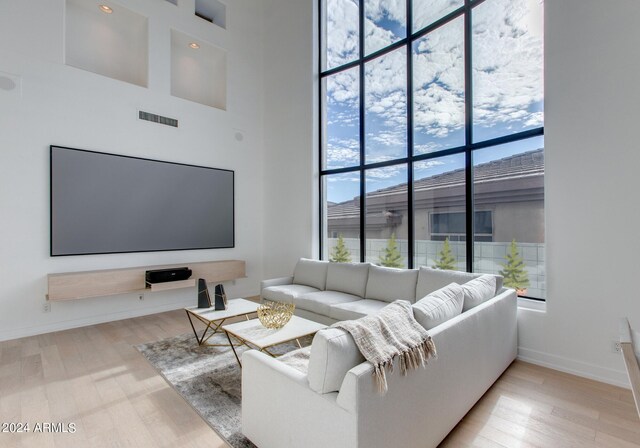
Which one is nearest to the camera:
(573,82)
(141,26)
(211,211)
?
(573,82)

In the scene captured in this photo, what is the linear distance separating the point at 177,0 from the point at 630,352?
6381mm

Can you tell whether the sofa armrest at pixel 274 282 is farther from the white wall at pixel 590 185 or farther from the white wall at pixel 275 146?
the white wall at pixel 590 185

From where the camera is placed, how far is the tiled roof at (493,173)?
3.25m

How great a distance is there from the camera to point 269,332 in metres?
2.66

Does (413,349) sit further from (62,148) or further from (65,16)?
(65,16)

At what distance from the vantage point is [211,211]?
5.39 metres

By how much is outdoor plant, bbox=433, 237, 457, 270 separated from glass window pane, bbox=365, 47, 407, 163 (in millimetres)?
1295

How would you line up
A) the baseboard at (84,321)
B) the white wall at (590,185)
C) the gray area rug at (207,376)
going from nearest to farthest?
1. the gray area rug at (207,376)
2. the white wall at (590,185)
3. the baseboard at (84,321)

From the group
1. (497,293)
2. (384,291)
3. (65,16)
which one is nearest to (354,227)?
(384,291)

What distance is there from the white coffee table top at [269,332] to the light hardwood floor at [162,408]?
59 cm

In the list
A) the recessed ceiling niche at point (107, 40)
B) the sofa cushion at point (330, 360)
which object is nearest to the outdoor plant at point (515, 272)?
the sofa cushion at point (330, 360)

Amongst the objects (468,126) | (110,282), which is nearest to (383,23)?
(468,126)

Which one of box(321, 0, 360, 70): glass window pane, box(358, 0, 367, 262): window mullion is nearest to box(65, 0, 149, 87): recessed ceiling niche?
box(321, 0, 360, 70): glass window pane

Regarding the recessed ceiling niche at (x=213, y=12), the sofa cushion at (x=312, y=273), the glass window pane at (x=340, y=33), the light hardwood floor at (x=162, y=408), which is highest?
the recessed ceiling niche at (x=213, y=12)
